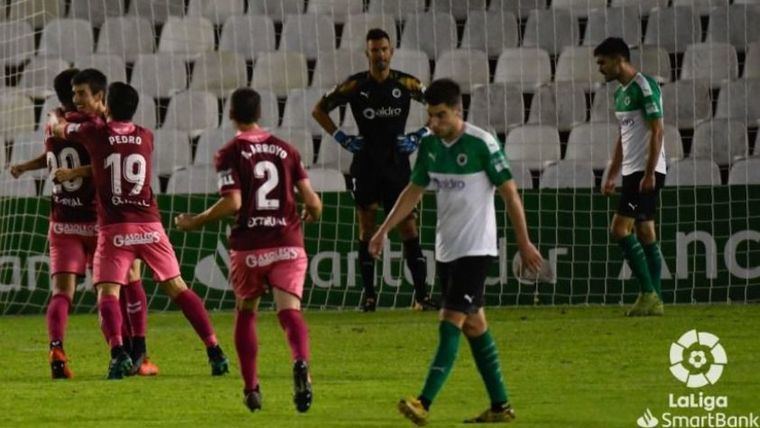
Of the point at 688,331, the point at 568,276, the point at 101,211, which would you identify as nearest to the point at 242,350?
the point at 101,211

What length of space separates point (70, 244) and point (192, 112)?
7.15 m

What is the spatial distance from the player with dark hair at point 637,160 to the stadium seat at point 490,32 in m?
4.64

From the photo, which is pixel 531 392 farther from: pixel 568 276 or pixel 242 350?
pixel 568 276

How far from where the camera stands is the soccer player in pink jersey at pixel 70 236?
407 inches

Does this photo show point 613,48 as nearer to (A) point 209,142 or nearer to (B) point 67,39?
(A) point 209,142

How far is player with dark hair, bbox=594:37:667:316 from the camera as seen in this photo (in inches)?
499

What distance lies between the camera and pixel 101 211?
32.8 feet

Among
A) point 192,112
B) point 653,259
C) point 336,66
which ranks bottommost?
point 653,259

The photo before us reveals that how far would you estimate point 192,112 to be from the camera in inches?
693

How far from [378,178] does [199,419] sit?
6420mm

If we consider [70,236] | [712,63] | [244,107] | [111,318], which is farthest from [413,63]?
[244,107]

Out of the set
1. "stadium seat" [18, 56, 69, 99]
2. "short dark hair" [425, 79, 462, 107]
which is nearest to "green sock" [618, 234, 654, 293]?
"short dark hair" [425, 79, 462, 107]

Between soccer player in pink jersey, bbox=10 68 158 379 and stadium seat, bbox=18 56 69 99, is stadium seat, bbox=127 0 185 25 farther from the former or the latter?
soccer player in pink jersey, bbox=10 68 158 379

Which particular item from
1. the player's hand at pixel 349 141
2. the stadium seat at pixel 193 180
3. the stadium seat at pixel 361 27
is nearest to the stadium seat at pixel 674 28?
the stadium seat at pixel 361 27
